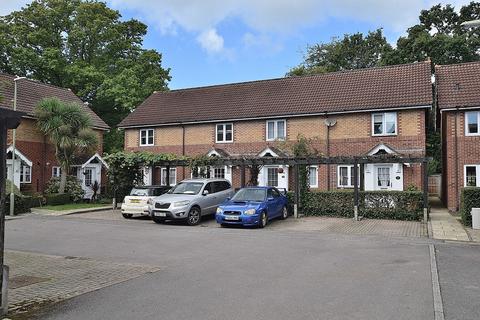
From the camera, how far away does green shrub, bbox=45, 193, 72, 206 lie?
25.3 meters

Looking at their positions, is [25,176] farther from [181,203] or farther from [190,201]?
[190,201]

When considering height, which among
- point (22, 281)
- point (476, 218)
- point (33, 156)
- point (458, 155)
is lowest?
point (22, 281)

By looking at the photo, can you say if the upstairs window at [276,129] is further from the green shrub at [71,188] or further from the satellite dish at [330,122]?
the green shrub at [71,188]

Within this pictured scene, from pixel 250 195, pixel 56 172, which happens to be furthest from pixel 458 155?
pixel 56 172

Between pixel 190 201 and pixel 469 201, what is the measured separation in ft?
34.2

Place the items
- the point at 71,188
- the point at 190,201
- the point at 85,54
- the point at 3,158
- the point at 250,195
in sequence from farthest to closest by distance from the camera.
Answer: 1. the point at 85,54
2. the point at 71,188
3. the point at 250,195
4. the point at 190,201
5. the point at 3,158

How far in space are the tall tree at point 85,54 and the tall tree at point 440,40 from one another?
23.9 metres

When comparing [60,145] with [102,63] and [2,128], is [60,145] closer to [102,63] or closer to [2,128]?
[102,63]

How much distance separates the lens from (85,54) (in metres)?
42.8

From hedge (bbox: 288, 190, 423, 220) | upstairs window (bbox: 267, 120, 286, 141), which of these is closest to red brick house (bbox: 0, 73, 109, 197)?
upstairs window (bbox: 267, 120, 286, 141)

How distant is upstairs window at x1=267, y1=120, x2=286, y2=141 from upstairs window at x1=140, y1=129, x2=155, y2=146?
9.32 meters

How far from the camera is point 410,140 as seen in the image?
24109mm

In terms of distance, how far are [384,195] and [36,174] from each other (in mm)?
22130

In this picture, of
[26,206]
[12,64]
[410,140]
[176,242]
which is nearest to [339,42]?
[410,140]
